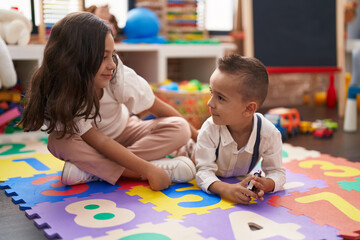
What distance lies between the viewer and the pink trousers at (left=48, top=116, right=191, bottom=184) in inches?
47.4

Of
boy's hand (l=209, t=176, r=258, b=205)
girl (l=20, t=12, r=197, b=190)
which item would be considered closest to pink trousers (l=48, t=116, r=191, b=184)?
girl (l=20, t=12, r=197, b=190)

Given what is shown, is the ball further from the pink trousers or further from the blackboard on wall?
the pink trousers

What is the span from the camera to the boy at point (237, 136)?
1101mm

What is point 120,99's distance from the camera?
1.30 meters

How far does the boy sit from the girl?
110 millimetres

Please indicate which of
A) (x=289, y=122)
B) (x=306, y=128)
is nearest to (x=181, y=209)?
(x=289, y=122)

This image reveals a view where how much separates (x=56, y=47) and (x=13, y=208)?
428mm

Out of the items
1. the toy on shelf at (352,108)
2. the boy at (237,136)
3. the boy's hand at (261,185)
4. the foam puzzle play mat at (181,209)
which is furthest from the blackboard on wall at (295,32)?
the boy's hand at (261,185)

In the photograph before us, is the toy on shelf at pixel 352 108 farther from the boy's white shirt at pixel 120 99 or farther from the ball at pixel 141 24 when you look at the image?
the boy's white shirt at pixel 120 99

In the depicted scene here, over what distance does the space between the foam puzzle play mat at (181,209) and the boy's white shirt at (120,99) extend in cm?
19

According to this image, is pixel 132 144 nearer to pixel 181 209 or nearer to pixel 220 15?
pixel 181 209

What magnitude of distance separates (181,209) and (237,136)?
11.9 inches

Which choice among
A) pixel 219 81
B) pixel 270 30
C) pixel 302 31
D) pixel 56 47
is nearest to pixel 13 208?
pixel 56 47

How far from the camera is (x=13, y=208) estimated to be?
1041 mm
